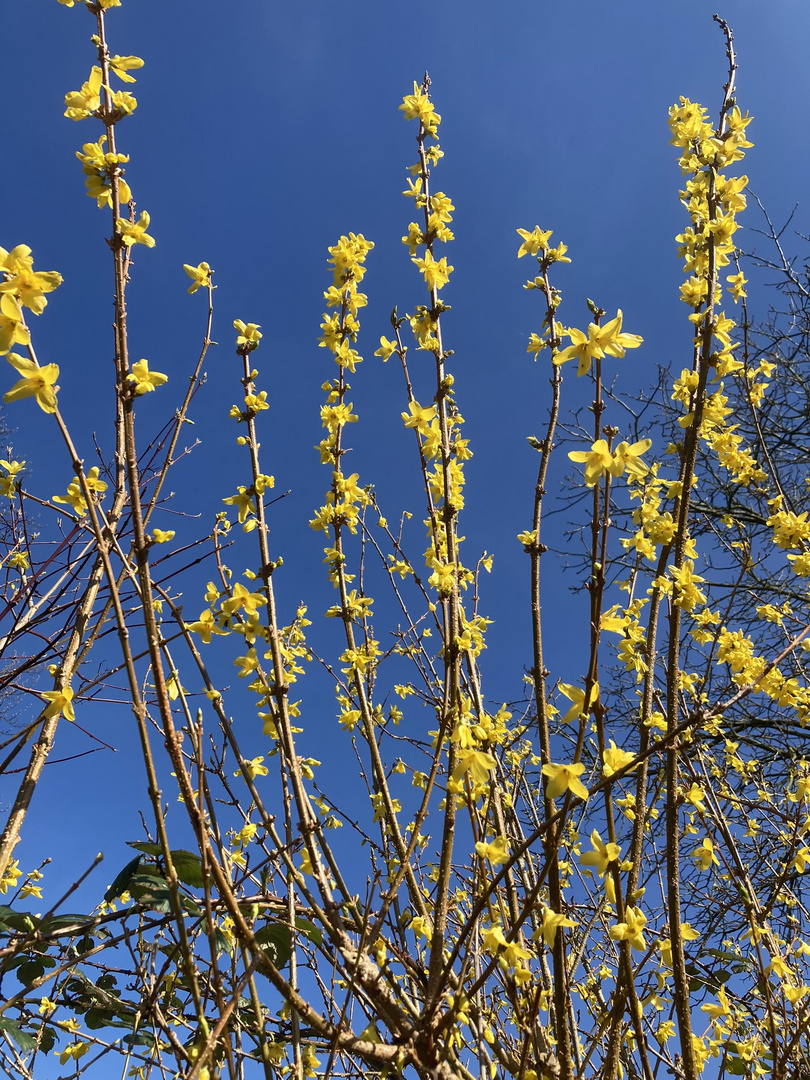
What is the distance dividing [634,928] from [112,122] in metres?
2.40

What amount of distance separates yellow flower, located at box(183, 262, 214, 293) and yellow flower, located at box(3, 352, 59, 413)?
0.79m

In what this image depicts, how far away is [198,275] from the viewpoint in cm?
215

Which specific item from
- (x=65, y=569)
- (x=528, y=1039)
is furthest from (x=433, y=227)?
(x=528, y=1039)

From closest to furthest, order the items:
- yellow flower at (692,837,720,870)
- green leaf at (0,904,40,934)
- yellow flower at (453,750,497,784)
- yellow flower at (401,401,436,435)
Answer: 1. green leaf at (0,904,40,934)
2. yellow flower at (453,750,497,784)
3. yellow flower at (401,401,436,435)
4. yellow flower at (692,837,720,870)

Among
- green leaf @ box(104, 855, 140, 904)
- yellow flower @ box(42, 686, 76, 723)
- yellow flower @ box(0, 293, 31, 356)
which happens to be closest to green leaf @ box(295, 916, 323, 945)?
green leaf @ box(104, 855, 140, 904)

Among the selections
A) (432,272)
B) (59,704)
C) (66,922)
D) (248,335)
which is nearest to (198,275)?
(248,335)

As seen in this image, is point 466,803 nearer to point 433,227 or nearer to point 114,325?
point 114,325

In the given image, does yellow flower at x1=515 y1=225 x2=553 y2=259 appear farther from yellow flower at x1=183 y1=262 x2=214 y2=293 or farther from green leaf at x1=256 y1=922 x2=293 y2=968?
green leaf at x1=256 y1=922 x2=293 y2=968

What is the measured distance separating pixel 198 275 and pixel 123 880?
1716 millimetres

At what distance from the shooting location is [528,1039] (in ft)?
5.34

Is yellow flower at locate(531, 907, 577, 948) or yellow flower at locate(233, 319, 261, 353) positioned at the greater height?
yellow flower at locate(233, 319, 261, 353)

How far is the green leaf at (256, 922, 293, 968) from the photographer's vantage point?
1.73 m

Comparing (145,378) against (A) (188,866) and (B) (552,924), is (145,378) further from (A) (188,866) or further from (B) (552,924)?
(B) (552,924)

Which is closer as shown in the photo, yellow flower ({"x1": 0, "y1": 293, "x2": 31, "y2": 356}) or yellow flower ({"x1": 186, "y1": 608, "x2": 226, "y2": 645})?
yellow flower ({"x1": 0, "y1": 293, "x2": 31, "y2": 356})
